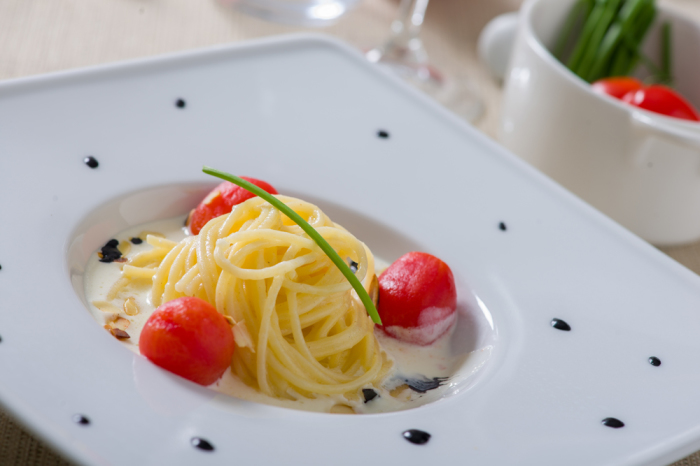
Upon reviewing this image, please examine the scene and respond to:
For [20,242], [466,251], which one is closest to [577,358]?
[466,251]

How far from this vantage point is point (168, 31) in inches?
100

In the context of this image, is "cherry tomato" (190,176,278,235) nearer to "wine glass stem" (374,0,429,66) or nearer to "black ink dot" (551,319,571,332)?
"black ink dot" (551,319,571,332)

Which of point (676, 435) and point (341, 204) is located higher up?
point (676, 435)

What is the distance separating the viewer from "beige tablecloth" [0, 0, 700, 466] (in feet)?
7.35

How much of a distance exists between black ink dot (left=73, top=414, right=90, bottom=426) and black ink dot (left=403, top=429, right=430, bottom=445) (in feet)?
1.46

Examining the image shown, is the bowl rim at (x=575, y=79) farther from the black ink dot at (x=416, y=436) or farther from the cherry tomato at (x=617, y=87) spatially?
the black ink dot at (x=416, y=436)

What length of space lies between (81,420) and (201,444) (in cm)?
15

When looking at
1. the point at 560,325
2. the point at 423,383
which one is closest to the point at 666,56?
the point at 560,325

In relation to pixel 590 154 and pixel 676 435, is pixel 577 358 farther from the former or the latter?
pixel 590 154

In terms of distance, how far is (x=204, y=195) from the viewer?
1622 millimetres

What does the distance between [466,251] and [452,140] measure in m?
0.37

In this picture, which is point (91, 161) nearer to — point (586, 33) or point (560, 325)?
point (560, 325)

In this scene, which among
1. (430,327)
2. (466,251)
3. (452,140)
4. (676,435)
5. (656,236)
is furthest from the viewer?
(656,236)

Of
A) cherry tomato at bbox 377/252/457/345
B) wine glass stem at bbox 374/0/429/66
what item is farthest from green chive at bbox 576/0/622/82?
cherry tomato at bbox 377/252/457/345
